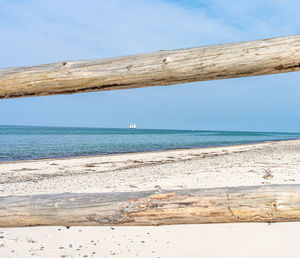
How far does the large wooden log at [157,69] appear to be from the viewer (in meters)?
1.95

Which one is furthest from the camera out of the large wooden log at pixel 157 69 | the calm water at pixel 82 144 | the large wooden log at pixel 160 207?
the calm water at pixel 82 144

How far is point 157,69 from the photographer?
204cm

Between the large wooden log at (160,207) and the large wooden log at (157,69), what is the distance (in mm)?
1160

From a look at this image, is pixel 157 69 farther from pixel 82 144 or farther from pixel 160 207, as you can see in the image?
pixel 82 144

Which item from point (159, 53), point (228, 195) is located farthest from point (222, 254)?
point (159, 53)

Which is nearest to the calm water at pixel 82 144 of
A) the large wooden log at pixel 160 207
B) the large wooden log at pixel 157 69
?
the large wooden log at pixel 160 207

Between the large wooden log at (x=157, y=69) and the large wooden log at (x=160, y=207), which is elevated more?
the large wooden log at (x=157, y=69)

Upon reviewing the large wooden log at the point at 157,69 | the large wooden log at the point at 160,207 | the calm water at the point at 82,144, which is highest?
the calm water at the point at 82,144

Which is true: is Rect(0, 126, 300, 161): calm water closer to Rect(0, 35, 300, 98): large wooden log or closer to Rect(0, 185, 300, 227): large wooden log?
Rect(0, 185, 300, 227): large wooden log

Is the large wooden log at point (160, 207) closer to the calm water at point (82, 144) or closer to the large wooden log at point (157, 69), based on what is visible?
the large wooden log at point (157, 69)

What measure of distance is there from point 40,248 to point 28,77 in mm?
2090

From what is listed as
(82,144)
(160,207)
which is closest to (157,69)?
(160,207)

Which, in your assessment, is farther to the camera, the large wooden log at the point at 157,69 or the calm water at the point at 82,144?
the calm water at the point at 82,144

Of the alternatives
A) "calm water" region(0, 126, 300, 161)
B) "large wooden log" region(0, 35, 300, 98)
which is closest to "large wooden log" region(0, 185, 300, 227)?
"large wooden log" region(0, 35, 300, 98)
